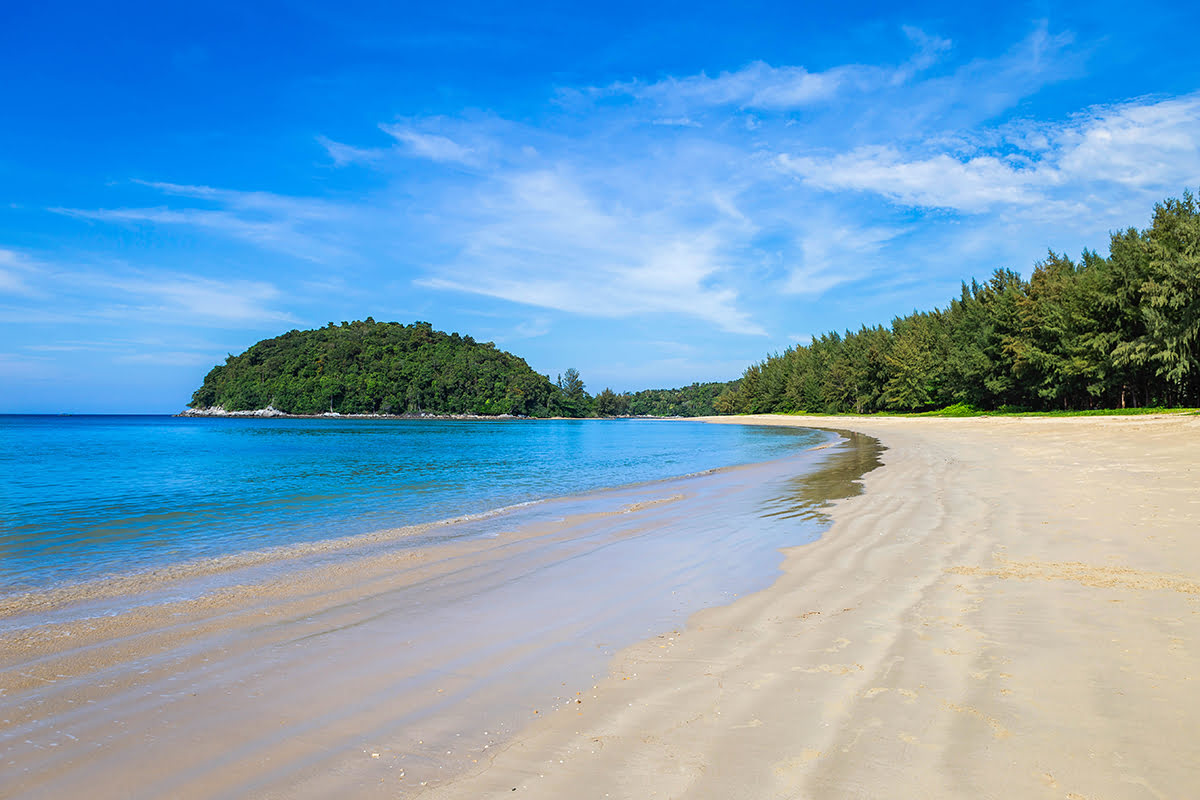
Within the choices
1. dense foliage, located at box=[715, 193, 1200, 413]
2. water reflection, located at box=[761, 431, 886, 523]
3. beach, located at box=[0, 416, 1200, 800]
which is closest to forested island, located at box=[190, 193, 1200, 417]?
dense foliage, located at box=[715, 193, 1200, 413]

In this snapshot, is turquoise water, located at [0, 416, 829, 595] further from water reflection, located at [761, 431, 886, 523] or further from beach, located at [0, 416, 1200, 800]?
water reflection, located at [761, 431, 886, 523]

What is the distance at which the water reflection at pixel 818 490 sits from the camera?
1173 cm

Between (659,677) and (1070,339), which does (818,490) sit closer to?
(659,677)

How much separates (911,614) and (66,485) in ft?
80.7

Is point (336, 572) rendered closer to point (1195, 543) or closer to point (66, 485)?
point (1195, 543)

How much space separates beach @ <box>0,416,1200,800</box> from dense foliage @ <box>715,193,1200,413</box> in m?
35.5

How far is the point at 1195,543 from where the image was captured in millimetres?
6871

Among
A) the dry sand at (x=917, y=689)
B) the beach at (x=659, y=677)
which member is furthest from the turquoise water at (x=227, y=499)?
the dry sand at (x=917, y=689)

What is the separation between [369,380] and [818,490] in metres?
173

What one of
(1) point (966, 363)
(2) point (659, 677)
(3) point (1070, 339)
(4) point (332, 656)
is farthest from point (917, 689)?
(1) point (966, 363)

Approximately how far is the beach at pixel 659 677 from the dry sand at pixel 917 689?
19mm

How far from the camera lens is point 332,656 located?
15.7 feet

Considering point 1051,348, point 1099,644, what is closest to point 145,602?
point 1099,644

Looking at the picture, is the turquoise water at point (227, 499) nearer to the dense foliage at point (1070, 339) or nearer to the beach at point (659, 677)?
the beach at point (659, 677)
